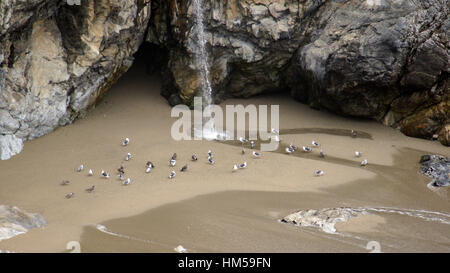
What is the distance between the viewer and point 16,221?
348 inches

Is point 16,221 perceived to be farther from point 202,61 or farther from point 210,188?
point 202,61

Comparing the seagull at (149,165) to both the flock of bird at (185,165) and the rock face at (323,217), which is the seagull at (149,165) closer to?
the flock of bird at (185,165)

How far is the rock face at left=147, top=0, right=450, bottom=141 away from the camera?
14.0m

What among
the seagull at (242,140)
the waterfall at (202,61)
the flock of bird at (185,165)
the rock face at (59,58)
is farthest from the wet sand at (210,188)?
the waterfall at (202,61)

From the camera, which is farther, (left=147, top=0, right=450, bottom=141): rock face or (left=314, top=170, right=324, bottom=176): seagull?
(left=147, top=0, right=450, bottom=141): rock face

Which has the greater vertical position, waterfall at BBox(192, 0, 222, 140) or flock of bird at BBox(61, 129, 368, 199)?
waterfall at BBox(192, 0, 222, 140)

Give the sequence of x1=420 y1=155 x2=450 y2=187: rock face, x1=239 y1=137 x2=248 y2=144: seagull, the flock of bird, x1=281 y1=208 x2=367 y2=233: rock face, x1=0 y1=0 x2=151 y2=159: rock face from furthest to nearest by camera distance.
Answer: x1=239 y1=137 x2=248 y2=144: seagull
x1=0 y1=0 x2=151 y2=159: rock face
x1=420 y1=155 x2=450 y2=187: rock face
the flock of bird
x1=281 y1=208 x2=367 y2=233: rock face

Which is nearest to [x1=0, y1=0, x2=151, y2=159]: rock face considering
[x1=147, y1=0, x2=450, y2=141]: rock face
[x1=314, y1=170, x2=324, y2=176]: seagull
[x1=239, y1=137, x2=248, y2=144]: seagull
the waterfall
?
the waterfall

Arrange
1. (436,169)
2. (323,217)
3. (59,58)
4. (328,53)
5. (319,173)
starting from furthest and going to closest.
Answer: (328,53)
(59,58)
(436,169)
(319,173)
(323,217)

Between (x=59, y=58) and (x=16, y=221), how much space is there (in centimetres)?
576

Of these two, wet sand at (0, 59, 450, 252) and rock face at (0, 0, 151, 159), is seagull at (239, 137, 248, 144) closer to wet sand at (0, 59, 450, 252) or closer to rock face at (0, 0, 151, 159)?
wet sand at (0, 59, 450, 252)

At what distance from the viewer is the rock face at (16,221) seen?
846 centimetres

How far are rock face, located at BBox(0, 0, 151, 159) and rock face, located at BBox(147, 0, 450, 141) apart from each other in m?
1.75

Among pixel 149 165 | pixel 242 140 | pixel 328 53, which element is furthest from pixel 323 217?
pixel 328 53
